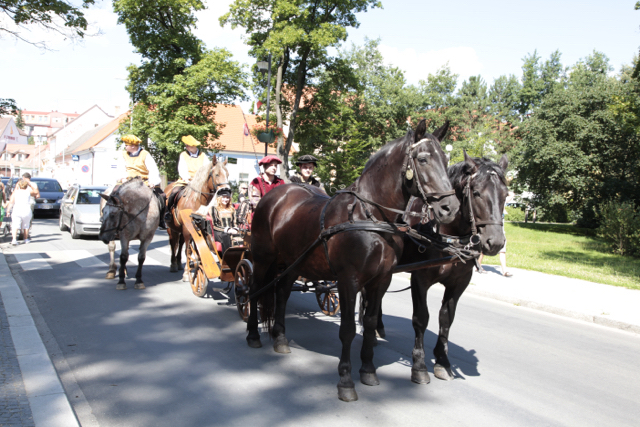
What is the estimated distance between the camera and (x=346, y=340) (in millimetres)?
4242

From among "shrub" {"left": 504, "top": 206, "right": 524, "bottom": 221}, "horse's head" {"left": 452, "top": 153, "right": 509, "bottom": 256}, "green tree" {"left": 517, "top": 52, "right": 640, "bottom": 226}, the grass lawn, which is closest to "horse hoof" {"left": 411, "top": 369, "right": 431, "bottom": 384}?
"horse's head" {"left": 452, "top": 153, "right": 509, "bottom": 256}

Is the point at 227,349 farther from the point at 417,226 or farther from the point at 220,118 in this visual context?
the point at 220,118

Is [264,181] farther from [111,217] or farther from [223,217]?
[111,217]

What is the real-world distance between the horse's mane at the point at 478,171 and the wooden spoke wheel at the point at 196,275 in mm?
4410

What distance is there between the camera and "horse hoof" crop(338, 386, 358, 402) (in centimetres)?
405

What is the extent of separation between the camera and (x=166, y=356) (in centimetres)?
503

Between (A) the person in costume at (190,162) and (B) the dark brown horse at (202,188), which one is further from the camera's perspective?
(A) the person in costume at (190,162)

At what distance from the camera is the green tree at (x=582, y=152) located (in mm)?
27812

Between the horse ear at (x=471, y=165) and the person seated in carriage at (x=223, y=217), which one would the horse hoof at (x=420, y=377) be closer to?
the horse ear at (x=471, y=165)

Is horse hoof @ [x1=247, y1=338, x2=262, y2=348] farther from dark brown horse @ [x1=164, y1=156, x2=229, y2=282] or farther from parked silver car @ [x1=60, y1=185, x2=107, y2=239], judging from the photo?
parked silver car @ [x1=60, y1=185, x2=107, y2=239]

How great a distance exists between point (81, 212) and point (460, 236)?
14.3 m

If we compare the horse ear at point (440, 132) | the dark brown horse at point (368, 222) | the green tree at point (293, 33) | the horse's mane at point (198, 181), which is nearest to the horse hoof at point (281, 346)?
the dark brown horse at point (368, 222)

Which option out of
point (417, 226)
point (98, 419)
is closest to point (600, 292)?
point (417, 226)

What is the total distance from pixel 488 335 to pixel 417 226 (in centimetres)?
279
